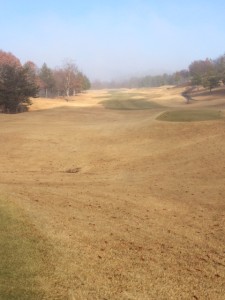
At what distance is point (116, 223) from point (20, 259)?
3.13 metres

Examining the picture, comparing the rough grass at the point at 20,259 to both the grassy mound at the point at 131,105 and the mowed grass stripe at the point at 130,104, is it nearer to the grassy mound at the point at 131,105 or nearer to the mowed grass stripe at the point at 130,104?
the mowed grass stripe at the point at 130,104

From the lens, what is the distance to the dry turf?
6.13 meters

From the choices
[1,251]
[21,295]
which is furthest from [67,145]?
[21,295]

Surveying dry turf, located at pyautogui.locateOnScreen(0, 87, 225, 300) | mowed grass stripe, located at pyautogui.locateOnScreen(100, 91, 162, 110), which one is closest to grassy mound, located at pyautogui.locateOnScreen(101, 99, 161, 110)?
mowed grass stripe, located at pyautogui.locateOnScreen(100, 91, 162, 110)

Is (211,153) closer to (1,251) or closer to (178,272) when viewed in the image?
(178,272)

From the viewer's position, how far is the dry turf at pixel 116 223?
6.13 meters

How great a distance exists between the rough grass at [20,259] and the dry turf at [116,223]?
0.02 m

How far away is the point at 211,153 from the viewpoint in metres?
17.5

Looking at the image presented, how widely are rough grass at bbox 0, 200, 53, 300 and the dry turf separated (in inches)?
0.6

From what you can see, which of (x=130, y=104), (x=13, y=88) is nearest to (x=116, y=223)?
(x=13, y=88)

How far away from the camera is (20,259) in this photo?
6547mm

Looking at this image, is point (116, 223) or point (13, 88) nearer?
point (116, 223)

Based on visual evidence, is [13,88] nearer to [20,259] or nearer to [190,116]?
[190,116]

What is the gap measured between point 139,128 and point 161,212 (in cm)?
1514
